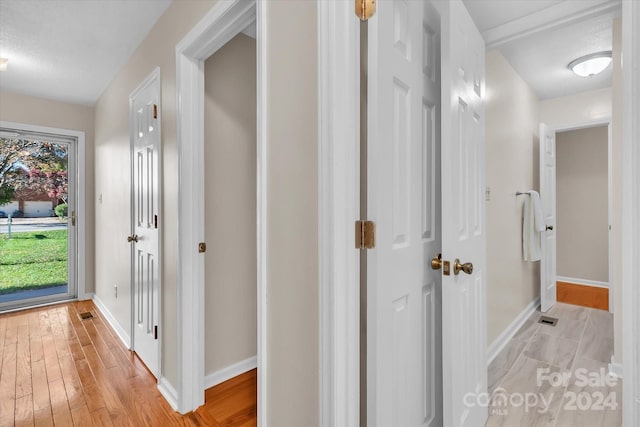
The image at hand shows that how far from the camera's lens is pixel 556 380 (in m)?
2.08

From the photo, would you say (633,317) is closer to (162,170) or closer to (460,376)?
(460,376)

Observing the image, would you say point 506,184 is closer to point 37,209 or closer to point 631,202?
point 631,202

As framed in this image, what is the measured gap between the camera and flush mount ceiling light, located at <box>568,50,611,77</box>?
2.59 m

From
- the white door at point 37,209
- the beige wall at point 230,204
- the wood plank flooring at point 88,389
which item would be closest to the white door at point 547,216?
the beige wall at point 230,204

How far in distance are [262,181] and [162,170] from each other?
1.19m

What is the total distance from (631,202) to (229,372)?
227 cm

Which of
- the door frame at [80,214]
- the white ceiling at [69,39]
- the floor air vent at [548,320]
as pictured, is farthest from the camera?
the door frame at [80,214]

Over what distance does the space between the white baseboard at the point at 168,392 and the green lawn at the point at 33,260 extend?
2.92 metres

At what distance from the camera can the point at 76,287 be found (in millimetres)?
3963

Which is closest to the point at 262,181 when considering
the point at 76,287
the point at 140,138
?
the point at 140,138

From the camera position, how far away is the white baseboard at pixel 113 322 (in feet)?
8.84

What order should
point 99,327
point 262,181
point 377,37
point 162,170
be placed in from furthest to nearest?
point 99,327, point 162,170, point 262,181, point 377,37

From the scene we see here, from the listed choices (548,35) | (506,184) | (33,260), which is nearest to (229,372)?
(506,184)

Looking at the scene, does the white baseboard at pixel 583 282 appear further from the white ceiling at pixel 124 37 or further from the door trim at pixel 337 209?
the door trim at pixel 337 209
